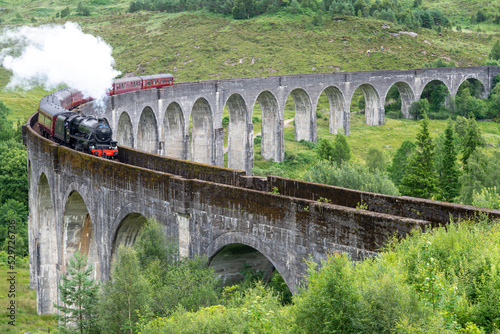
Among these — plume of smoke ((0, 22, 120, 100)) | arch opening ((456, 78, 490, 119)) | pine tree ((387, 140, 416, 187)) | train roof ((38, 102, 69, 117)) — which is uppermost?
plume of smoke ((0, 22, 120, 100))

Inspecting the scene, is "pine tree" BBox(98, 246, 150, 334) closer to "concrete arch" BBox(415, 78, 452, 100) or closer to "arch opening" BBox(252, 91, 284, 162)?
"arch opening" BBox(252, 91, 284, 162)

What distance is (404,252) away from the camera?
13031mm

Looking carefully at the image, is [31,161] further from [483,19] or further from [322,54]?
[483,19]

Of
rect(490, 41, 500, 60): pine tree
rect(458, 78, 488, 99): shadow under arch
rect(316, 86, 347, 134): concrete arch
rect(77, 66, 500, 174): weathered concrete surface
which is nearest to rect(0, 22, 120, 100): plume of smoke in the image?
rect(77, 66, 500, 174): weathered concrete surface

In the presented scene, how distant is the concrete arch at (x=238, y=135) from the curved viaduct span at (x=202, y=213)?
88.2ft

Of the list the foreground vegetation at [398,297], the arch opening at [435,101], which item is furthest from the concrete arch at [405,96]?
the foreground vegetation at [398,297]

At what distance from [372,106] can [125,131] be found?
42247 mm

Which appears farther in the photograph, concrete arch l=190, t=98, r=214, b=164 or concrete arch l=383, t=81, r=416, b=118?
concrete arch l=383, t=81, r=416, b=118

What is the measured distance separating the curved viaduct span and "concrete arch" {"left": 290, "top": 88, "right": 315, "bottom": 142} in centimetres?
3726

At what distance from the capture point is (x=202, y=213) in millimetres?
20688

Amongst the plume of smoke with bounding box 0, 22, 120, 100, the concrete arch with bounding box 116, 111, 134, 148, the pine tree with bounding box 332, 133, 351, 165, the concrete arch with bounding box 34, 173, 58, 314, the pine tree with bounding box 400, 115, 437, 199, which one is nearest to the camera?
the concrete arch with bounding box 34, 173, 58, 314

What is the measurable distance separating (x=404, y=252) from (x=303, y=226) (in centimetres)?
476

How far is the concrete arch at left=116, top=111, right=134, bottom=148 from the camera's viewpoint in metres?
44.8

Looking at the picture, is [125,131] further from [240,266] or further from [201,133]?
[240,266]
